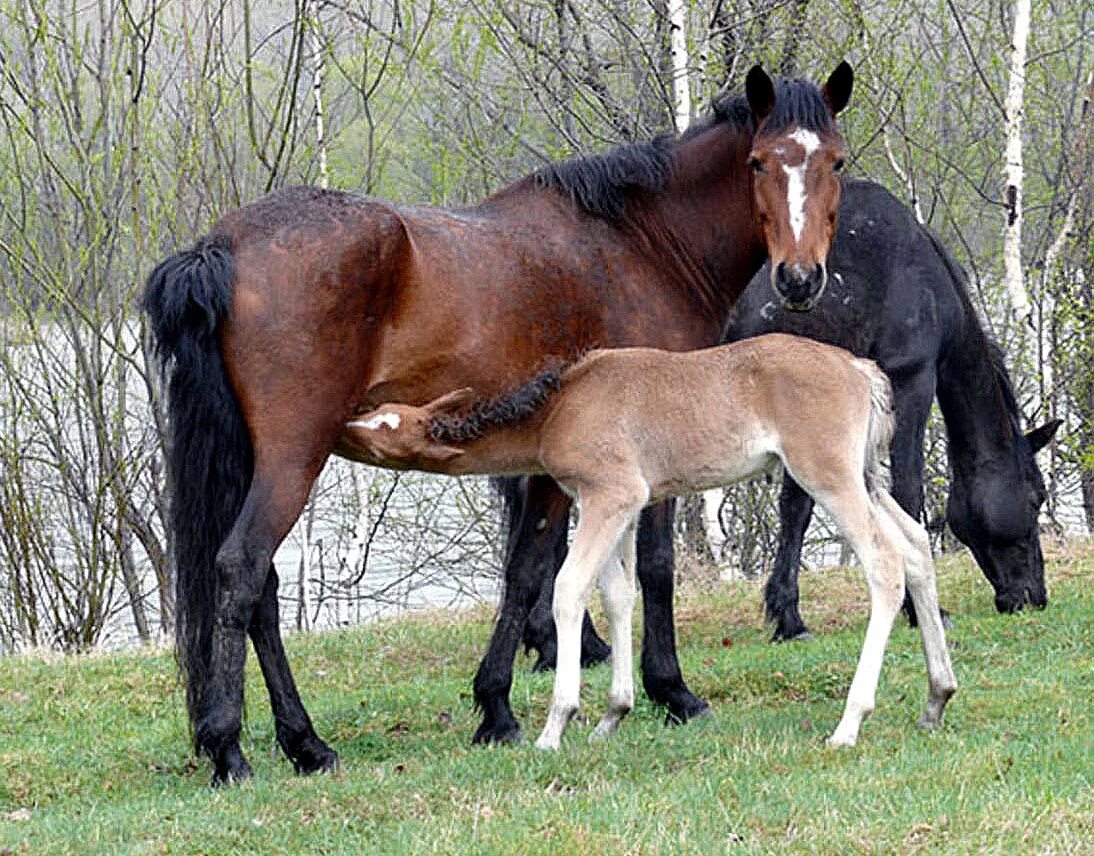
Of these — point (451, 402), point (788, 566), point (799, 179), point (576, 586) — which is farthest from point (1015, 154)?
point (576, 586)

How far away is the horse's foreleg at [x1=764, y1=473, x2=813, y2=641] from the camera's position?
10.0 metres

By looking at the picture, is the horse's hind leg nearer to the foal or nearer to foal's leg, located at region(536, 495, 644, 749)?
the foal

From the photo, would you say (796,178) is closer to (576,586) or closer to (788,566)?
(576,586)

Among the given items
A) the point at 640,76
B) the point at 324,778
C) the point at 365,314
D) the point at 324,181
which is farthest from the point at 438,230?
the point at 640,76

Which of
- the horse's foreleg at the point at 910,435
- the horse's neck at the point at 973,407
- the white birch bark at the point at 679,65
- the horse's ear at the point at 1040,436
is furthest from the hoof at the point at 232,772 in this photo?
the white birch bark at the point at 679,65

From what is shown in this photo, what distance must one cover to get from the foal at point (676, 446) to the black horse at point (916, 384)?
8.53ft

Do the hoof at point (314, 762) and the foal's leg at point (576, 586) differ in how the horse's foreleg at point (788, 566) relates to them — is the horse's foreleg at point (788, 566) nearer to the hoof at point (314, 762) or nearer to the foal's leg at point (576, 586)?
the foal's leg at point (576, 586)

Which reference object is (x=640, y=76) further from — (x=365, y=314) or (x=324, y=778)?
(x=324, y=778)

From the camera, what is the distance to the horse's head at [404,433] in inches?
251

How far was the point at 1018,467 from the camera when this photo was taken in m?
10.4

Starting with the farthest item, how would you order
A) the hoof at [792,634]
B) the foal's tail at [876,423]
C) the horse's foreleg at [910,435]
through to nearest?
the hoof at [792,634] < the horse's foreleg at [910,435] < the foal's tail at [876,423]

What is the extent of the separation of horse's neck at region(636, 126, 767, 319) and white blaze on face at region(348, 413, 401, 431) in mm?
1983

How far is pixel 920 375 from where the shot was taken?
963 centimetres

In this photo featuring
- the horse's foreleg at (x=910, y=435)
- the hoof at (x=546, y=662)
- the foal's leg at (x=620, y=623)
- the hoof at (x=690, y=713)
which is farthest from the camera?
the horse's foreleg at (x=910, y=435)
